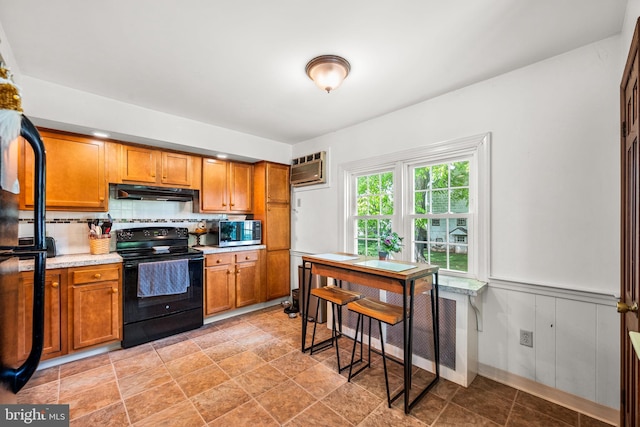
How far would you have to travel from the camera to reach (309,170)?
393 cm

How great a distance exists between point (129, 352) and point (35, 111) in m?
2.28

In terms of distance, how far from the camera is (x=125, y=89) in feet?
8.28

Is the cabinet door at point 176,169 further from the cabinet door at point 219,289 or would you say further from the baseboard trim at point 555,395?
the baseboard trim at point 555,395

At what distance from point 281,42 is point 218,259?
101 inches

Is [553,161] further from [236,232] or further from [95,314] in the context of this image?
[95,314]

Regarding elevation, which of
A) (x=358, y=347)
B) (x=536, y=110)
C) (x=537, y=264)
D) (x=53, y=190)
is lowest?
(x=358, y=347)

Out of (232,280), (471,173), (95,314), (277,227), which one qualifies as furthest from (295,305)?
(471,173)

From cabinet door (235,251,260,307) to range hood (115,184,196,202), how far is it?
999 millimetres

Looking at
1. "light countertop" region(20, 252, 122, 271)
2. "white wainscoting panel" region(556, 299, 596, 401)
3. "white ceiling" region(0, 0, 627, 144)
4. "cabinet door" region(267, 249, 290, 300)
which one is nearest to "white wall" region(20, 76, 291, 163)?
"white ceiling" region(0, 0, 627, 144)

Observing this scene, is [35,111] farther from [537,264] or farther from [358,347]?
[537,264]

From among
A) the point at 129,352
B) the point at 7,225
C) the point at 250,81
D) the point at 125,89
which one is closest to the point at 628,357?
the point at 7,225

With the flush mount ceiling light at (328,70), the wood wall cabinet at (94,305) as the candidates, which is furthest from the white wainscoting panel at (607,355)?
the wood wall cabinet at (94,305)

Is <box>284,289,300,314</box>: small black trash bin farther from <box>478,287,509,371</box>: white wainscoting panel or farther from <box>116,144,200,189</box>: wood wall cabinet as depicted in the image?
<box>478,287,509,371</box>: white wainscoting panel

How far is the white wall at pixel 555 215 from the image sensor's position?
1.83 m
